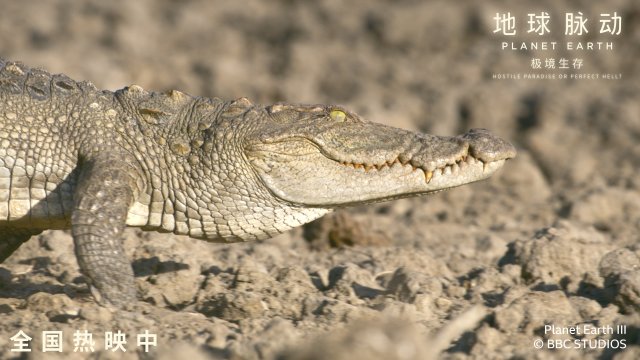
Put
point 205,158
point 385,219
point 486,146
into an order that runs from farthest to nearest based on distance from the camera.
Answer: point 385,219
point 486,146
point 205,158

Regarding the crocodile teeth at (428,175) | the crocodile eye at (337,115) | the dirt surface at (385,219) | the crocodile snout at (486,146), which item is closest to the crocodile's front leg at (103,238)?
the dirt surface at (385,219)

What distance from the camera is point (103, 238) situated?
537cm

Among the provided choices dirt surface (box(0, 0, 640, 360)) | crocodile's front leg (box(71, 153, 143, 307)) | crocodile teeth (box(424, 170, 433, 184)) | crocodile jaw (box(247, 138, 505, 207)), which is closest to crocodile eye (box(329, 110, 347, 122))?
crocodile jaw (box(247, 138, 505, 207))

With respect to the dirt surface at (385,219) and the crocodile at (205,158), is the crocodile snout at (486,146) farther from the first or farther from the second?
the dirt surface at (385,219)

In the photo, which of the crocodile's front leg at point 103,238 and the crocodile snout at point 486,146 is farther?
the crocodile snout at point 486,146

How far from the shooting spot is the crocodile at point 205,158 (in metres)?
5.72

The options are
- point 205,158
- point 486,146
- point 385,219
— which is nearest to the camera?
point 205,158

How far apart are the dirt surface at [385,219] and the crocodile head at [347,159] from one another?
597 mm

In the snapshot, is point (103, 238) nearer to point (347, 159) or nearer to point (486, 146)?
point (347, 159)

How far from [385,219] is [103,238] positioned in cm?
415

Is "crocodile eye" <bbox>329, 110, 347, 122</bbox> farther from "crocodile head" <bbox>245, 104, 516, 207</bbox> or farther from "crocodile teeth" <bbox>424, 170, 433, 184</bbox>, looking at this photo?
"crocodile teeth" <bbox>424, 170, 433, 184</bbox>

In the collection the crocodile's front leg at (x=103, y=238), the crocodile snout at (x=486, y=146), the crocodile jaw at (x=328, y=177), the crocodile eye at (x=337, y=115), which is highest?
the crocodile eye at (x=337, y=115)

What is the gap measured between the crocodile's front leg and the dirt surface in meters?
0.14

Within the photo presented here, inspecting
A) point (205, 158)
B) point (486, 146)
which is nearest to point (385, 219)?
point (486, 146)
